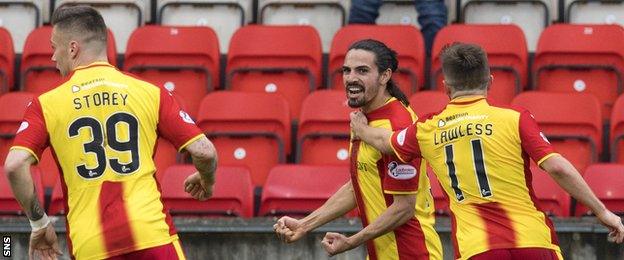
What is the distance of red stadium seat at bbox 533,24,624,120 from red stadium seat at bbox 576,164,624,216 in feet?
6.46

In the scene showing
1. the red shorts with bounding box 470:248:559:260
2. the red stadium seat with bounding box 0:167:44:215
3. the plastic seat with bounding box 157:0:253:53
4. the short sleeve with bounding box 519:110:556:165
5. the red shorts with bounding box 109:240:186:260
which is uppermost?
the short sleeve with bounding box 519:110:556:165

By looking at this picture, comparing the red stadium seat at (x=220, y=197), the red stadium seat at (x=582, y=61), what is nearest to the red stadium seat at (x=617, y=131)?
the red stadium seat at (x=582, y=61)

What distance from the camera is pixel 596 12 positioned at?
1308 centimetres

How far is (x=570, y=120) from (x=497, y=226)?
4.22 m

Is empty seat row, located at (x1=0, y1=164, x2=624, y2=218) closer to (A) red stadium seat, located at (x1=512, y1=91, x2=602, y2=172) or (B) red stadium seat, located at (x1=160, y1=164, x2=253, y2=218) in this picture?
(B) red stadium seat, located at (x1=160, y1=164, x2=253, y2=218)

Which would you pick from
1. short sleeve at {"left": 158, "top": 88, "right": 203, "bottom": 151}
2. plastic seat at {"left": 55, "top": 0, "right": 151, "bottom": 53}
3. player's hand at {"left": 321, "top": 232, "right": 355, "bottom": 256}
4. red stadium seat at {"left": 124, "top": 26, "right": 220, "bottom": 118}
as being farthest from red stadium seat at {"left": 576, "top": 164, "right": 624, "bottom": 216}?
plastic seat at {"left": 55, "top": 0, "right": 151, "bottom": 53}

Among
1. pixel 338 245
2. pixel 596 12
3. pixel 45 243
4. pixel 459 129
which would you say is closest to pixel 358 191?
pixel 338 245

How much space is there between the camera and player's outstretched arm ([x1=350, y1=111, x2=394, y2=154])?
7.51 metres

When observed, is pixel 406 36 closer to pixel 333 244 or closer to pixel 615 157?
pixel 615 157

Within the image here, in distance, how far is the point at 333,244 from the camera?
302 inches

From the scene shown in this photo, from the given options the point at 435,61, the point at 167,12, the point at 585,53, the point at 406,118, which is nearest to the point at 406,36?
the point at 435,61

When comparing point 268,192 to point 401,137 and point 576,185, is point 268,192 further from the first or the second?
point 576,185

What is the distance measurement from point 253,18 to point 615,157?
3961mm

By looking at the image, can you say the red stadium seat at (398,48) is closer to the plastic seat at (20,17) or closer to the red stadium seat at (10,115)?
the red stadium seat at (10,115)
